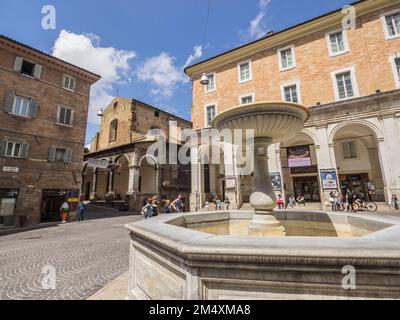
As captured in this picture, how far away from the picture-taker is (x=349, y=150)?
63.1 feet

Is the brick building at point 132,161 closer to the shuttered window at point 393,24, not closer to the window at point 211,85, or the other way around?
the window at point 211,85

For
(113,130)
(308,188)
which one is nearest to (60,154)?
(113,130)

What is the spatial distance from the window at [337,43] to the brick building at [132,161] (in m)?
19.6

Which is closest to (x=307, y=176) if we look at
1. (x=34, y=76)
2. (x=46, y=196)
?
(x=46, y=196)

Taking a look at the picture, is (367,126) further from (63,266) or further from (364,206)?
(63,266)

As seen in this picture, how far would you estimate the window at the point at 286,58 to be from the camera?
17.5m

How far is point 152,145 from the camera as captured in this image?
84.6 feet

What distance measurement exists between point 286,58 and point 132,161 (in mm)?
18396

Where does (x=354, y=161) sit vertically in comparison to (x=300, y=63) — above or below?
below

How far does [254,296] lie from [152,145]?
985 inches

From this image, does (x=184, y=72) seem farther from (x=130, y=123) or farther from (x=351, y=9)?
(x=351, y=9)

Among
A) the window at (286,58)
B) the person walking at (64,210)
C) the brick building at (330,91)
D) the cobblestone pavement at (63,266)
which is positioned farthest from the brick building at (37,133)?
the window at (286,58)

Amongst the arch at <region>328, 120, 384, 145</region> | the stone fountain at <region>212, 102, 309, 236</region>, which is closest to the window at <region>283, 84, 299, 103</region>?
the arch at <region>328, 120, 384, 145</region>

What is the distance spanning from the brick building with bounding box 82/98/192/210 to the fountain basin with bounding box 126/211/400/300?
2196cm
